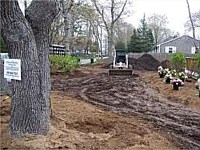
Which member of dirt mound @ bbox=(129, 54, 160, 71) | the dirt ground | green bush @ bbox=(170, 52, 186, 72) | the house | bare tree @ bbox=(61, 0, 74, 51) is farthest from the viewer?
the house

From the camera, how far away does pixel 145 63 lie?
2912 cm

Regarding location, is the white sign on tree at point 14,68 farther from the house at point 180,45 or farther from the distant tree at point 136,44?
the house at point 180,45

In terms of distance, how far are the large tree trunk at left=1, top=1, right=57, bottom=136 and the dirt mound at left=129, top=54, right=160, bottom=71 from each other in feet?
76.0

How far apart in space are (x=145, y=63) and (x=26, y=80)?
81.5 feet

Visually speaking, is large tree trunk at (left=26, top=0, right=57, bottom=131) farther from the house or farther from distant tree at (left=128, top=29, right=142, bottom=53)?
the house

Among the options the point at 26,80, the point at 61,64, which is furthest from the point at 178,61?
the point at 26,80

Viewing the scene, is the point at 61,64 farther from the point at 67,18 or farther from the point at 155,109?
the point at 155,109

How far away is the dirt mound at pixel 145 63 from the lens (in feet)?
92.4

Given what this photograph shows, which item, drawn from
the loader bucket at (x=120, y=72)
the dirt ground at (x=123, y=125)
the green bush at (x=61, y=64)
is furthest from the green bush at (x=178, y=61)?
the green bush at (x=61, y=64)

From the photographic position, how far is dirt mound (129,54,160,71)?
28.2 meters

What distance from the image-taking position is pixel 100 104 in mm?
9516

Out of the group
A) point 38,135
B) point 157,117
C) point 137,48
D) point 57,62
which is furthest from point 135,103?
point 137,48

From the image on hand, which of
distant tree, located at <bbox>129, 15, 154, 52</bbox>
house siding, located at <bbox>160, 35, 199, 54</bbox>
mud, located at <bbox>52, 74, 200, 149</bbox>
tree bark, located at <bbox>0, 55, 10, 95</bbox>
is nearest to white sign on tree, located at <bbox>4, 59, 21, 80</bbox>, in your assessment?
mud, located at <bbox>52, 74, 200, 149</bbox>

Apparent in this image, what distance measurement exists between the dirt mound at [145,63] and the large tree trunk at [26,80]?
23.2m
